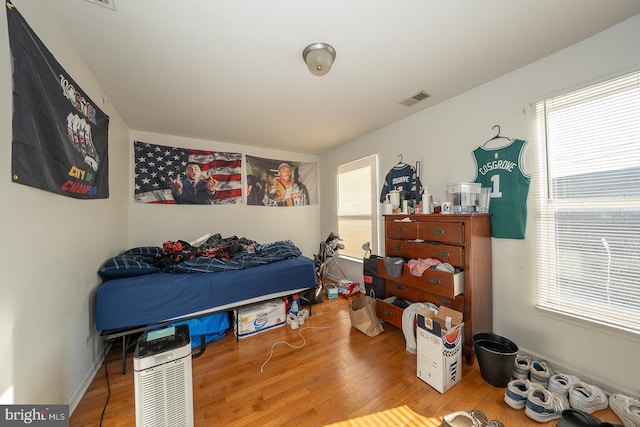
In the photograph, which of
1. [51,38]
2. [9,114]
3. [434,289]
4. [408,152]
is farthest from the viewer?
[408,152]

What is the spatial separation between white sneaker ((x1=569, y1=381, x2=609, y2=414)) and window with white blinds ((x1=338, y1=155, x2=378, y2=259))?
214 cm

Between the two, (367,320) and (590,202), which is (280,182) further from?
(590,202)

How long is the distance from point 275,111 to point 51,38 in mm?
1661

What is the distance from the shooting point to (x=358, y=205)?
3.66 meters

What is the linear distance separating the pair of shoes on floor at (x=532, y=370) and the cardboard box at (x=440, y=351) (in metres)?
0.43

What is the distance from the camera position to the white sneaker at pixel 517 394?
143 centimetres

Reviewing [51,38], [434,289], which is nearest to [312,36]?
[51,38]

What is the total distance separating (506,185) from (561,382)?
→ 1.47 meters

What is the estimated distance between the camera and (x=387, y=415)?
4.62 feet

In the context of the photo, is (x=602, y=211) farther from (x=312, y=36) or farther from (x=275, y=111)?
(x=275, y=111)

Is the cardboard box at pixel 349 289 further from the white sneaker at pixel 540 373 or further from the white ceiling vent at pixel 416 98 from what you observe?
the white ceiling vent at pixel 416 98

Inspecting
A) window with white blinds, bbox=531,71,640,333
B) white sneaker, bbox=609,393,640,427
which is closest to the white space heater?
white sneaker, bbox=609,393,640,427

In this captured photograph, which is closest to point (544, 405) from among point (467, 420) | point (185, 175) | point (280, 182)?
point (467, 420)

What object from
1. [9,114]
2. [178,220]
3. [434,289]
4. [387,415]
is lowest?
[387,415]
